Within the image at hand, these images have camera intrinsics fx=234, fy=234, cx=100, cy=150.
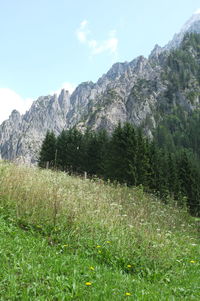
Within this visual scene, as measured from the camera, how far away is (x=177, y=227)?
9.60 meters

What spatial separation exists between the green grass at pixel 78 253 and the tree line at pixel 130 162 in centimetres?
1016

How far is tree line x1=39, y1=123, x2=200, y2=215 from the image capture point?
29000mm

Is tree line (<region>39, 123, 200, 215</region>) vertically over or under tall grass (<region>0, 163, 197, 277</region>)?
over

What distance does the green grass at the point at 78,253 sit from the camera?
3.55m

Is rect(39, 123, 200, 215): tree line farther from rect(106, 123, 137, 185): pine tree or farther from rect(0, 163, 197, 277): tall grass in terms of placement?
rect(0, 163, 197, 277): tall grass

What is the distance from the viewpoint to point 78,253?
5016mm

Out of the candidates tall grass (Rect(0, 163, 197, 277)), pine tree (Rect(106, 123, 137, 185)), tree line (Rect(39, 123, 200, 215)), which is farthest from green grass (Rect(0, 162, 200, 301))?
pine tree (Rect(106, 123, 137, 185))

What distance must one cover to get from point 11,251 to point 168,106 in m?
161

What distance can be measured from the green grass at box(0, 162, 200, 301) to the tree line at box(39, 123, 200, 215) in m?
10.2

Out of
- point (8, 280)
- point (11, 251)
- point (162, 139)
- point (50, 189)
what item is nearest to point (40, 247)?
point (11, 251)

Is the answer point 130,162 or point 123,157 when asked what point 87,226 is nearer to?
point 130,162

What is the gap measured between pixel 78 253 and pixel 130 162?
79.8 feet

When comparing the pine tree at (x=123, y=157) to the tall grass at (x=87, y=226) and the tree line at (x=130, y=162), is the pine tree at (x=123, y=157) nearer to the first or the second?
the tree line at (x=130, y=162)

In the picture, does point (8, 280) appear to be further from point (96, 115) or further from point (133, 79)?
point (133, 79)
